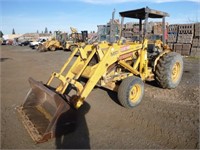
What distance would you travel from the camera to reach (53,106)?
419cm

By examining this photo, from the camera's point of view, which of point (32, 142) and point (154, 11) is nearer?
point (32, 142)

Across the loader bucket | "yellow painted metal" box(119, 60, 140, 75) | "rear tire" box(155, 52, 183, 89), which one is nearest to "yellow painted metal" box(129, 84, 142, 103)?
"yellow painted metal" box(119, 60, 140, 75)

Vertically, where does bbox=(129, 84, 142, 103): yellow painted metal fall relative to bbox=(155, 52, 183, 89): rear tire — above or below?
below

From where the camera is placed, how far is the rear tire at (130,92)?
15.1ft

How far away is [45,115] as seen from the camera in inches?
161

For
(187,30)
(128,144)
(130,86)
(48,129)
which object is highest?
(187,30)

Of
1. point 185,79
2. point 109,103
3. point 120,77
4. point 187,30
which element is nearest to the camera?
point 120,77

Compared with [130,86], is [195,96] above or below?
below

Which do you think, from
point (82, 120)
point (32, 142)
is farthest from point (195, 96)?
point (32, 142)

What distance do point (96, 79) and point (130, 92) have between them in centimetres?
97

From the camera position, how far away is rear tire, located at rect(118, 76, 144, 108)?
4598 millimetres

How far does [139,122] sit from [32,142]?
2.16 m

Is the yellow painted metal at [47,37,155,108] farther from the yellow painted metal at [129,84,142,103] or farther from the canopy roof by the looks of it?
the canopy roof

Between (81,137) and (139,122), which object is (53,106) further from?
(139,122)
